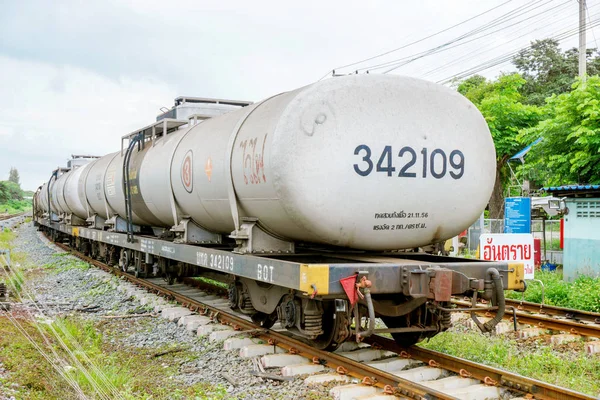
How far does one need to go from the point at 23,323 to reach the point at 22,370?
2585 millimetres

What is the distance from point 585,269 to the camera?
13.1 m

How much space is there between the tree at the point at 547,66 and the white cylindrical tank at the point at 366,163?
32506 mm

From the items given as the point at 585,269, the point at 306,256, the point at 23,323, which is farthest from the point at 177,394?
the point at 585,269

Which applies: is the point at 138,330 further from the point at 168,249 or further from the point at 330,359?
the point at 330,359

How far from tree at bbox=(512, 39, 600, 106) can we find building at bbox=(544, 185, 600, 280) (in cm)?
2362

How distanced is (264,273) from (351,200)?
122 centimetres

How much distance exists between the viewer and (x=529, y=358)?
6523 millimetres

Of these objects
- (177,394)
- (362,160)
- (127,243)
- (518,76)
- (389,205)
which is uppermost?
(518,76)

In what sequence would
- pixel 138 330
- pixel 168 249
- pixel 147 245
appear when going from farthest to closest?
pixel 147 245, pixel 168 249, pixel 138 330

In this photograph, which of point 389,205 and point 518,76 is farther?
point 518,76

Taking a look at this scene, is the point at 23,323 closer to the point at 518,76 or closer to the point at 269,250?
the point at 269,250

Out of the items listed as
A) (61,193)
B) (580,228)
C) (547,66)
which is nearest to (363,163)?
(580,228)

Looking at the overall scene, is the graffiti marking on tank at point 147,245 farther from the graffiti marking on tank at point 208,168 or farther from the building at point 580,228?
the building at point 580,228

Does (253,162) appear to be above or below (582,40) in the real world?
below
